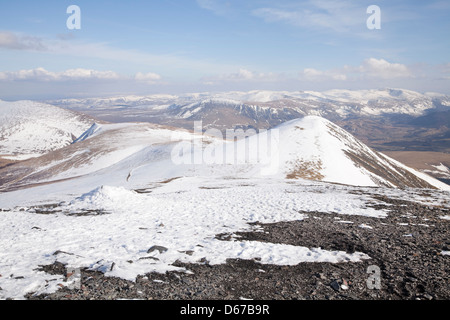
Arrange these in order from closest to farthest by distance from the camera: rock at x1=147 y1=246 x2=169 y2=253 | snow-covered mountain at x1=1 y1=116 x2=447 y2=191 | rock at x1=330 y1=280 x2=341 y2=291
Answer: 1. rock at x1=330 y1=280 x2=341 y2=291
2. rock at x1=147 y1=246 x2=169 y2=253
3. snow-covered mountain at x1=1 y1=116 x2=447 y2=191

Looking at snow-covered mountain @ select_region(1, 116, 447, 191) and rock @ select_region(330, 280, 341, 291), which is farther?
snow-covered mountain @ select_region(1, 116, 447, 191)

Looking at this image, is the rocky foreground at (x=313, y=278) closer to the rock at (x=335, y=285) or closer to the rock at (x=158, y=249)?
the rock at (x=335, y=285)

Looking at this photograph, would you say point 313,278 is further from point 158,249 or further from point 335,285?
point 158,249

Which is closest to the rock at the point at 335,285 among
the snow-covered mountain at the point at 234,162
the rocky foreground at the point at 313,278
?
the rocky foreground at the point at 313,278

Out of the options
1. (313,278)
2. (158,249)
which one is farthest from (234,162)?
(313,278)

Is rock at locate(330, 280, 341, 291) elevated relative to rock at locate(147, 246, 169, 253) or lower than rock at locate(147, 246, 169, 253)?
elevated

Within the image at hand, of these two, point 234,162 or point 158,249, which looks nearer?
point 158,249

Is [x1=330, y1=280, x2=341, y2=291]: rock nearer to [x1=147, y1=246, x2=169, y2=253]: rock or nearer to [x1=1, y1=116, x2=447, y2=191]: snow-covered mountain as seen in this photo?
[x1=147, y1=246, x2=169, y2=253]: rock

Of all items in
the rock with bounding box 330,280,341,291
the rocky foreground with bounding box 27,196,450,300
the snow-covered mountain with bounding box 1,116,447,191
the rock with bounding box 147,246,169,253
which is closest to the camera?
the rocky foreground with bounding box 27,196,450,300

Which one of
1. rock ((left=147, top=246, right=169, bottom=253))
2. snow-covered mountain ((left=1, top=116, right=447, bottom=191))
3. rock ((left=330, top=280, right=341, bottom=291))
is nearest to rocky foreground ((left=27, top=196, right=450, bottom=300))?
rock ((left=330, top=280, right=341, bottom=291))
